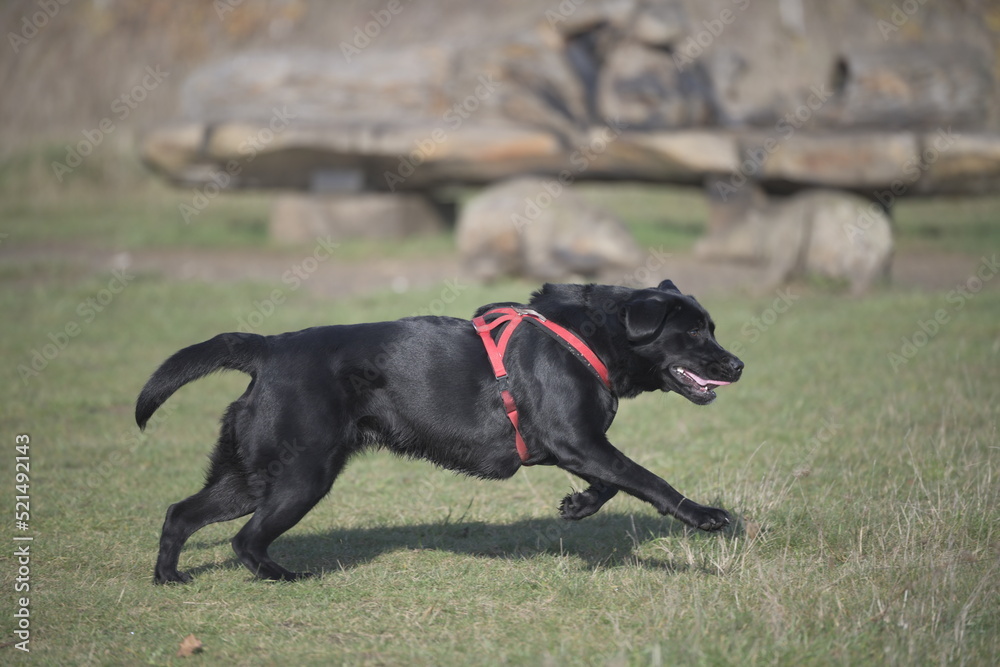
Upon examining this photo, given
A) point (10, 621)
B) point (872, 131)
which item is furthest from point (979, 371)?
point (10, 621)

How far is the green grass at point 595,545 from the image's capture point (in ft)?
11.1

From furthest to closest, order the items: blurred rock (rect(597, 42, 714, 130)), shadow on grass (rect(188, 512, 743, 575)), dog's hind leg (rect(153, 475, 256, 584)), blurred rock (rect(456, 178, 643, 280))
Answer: blurred rock (rect(597, 42, 714, 130)), blurred rock (rect(456, 178, 643, 280)), shadow on grass (rect(188, 512, 743, 575)), dog's hind leg (rect(153, 475, 256, 584))

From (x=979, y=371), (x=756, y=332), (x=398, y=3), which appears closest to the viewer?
(x=979, y=371)

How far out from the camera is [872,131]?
10711 millimetres

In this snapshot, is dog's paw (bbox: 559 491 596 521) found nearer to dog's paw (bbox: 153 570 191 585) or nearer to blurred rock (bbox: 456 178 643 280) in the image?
dog's paw (bbox: 153 570 191 585)

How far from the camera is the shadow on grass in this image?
4.33 metres

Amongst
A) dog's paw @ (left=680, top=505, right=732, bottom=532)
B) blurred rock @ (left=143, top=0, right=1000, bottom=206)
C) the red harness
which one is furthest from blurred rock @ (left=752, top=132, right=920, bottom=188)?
dog's paw @ (left=680, top=505, right=732, bottom=532)

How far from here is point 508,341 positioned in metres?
4.12

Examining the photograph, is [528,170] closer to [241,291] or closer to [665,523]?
[241,291]

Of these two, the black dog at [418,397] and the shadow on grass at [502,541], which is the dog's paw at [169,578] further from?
the shadow on grass at [502,541]

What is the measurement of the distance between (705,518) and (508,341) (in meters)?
1.00

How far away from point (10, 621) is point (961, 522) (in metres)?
3.64

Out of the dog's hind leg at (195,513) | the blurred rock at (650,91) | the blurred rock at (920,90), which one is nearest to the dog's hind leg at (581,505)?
the dog's hind leg at (195,513)

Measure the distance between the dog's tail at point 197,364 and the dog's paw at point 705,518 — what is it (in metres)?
1.73
